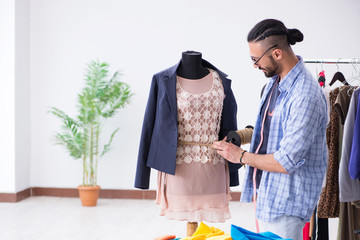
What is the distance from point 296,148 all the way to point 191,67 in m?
1.05

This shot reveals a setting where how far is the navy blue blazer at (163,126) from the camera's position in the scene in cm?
257

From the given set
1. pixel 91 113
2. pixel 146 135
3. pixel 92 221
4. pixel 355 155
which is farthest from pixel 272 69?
pixel 91 113

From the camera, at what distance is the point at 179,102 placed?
2607mm

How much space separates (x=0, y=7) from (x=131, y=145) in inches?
92.6

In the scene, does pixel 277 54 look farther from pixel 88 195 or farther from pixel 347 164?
pixel 88 195

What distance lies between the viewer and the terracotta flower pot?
5.64 meters

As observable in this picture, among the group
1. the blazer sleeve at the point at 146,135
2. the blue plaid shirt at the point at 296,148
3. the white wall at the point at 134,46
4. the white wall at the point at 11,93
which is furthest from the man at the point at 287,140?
the white wall at the point at 11,93

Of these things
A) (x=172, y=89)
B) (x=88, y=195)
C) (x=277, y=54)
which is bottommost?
(x=88, y=195)

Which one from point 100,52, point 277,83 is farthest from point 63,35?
point 277,83

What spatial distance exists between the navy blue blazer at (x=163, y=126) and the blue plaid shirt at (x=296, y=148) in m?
0.72

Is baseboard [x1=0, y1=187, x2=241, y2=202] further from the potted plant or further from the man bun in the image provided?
the man bun

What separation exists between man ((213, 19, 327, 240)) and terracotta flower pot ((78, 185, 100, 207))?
3.92 meters

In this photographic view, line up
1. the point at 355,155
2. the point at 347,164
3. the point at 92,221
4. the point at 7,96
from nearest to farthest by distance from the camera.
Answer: the point at 355,155 → the point at 347,164 → the point at 92,221 → the point at 7,96

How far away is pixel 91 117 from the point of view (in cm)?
566
